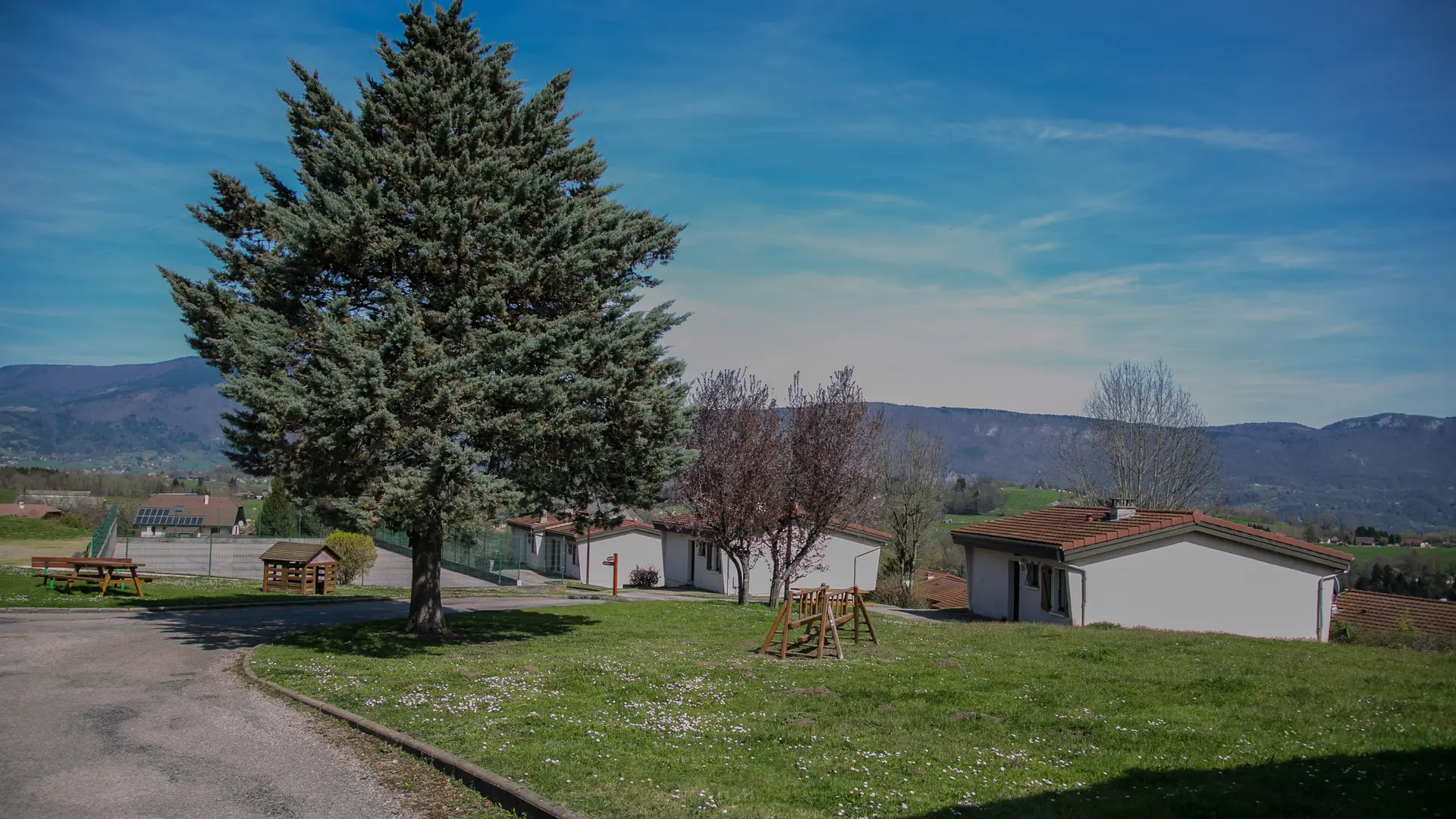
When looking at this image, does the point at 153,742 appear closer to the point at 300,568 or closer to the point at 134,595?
the point at 134,595

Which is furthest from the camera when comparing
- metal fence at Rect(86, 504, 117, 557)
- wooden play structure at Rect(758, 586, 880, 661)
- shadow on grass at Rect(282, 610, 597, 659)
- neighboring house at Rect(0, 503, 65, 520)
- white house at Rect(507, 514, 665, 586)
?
neighboring house at Rect(0, 503, 65, 520)

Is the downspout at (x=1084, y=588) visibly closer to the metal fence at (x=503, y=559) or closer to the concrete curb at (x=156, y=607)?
the concrete curb at (x=156, y=607)

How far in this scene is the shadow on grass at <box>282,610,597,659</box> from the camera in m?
17.2

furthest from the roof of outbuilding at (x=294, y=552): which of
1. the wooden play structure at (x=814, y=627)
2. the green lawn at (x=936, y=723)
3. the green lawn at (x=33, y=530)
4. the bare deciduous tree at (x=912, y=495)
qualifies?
the bare deciduous tree at (x=912, y=495)

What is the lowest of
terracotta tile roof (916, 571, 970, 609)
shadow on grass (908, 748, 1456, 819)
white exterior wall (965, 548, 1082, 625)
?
terracotta tile roof (916, 571, 970, 609)

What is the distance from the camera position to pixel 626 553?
5322 centimetres

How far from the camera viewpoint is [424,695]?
11.8 metres

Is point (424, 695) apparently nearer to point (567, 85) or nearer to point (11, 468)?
point (567, 85)

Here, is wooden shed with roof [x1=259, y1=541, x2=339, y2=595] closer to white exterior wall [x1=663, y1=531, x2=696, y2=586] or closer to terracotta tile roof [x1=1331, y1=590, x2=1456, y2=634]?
white exterior wall [x1=663, y1=531, x2=696, y2=586]

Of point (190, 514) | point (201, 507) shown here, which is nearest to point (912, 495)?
point (190, 514)

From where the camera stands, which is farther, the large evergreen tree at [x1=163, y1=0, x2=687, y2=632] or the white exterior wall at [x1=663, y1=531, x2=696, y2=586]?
the white exterior wall at [x1=663, y1=531, x2=696, y2=586]

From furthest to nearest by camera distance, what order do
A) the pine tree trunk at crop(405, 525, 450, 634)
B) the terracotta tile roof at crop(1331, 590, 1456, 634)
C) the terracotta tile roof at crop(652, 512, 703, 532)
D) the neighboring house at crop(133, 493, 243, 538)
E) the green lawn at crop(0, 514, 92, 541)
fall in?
the neighboring house at crop(133, 493, 243, 538) < the green lawn at crop(0, 514, 92, 541) < the terracotta tile roof at crop(652, 512, 703, 532) < the terracotta tile roof at crop(1331, 590, 1456, 634) < the pine tree trunk at crop(405, 525, 450, 634)

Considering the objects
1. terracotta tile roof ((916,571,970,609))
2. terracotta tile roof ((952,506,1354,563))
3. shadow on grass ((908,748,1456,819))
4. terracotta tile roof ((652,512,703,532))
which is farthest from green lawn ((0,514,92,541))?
shadow on grass ((908,748,1456,819))

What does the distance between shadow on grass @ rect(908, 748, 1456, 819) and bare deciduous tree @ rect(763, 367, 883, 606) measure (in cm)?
2266
